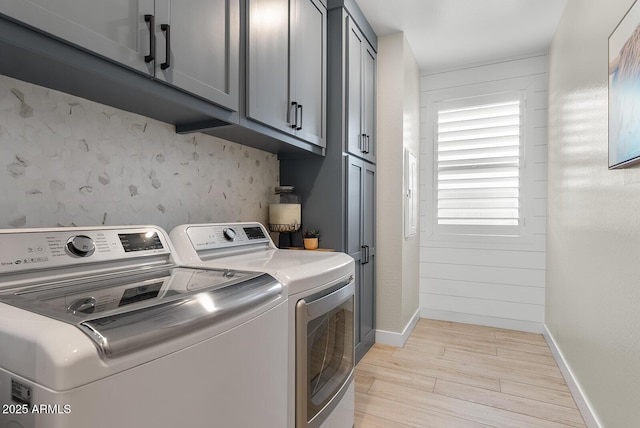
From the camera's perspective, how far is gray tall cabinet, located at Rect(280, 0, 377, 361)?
2348 mm

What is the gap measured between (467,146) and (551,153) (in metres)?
0.74

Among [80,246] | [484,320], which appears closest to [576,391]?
[484,320]

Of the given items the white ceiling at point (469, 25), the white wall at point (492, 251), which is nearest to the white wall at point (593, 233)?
the white ceiling at point (469, 25)

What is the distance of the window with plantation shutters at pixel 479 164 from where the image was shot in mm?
3400

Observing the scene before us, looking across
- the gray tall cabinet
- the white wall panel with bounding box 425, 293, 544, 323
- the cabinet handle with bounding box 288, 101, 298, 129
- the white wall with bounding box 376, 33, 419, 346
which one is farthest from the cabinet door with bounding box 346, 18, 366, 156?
the white wall panel with bounding box 425, 293, 544, 323

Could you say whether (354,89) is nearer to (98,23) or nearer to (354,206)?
(354,206)

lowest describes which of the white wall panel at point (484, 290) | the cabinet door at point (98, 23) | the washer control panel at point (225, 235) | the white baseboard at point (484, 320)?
the white baseboard at point (484, 320)

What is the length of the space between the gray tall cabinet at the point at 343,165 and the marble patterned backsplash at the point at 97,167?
626 mm

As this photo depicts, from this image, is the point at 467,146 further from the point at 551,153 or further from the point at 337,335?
the point at 337,335

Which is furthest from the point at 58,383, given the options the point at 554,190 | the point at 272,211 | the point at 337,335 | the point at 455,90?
the point at 455,90

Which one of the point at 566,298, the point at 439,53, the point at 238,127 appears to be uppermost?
the point at 439,53

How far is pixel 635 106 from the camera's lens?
4.32ft

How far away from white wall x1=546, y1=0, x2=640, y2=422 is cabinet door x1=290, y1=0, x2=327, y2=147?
58.5 inches

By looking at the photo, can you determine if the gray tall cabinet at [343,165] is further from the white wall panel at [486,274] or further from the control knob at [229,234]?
the white wall panel at [486,274]
